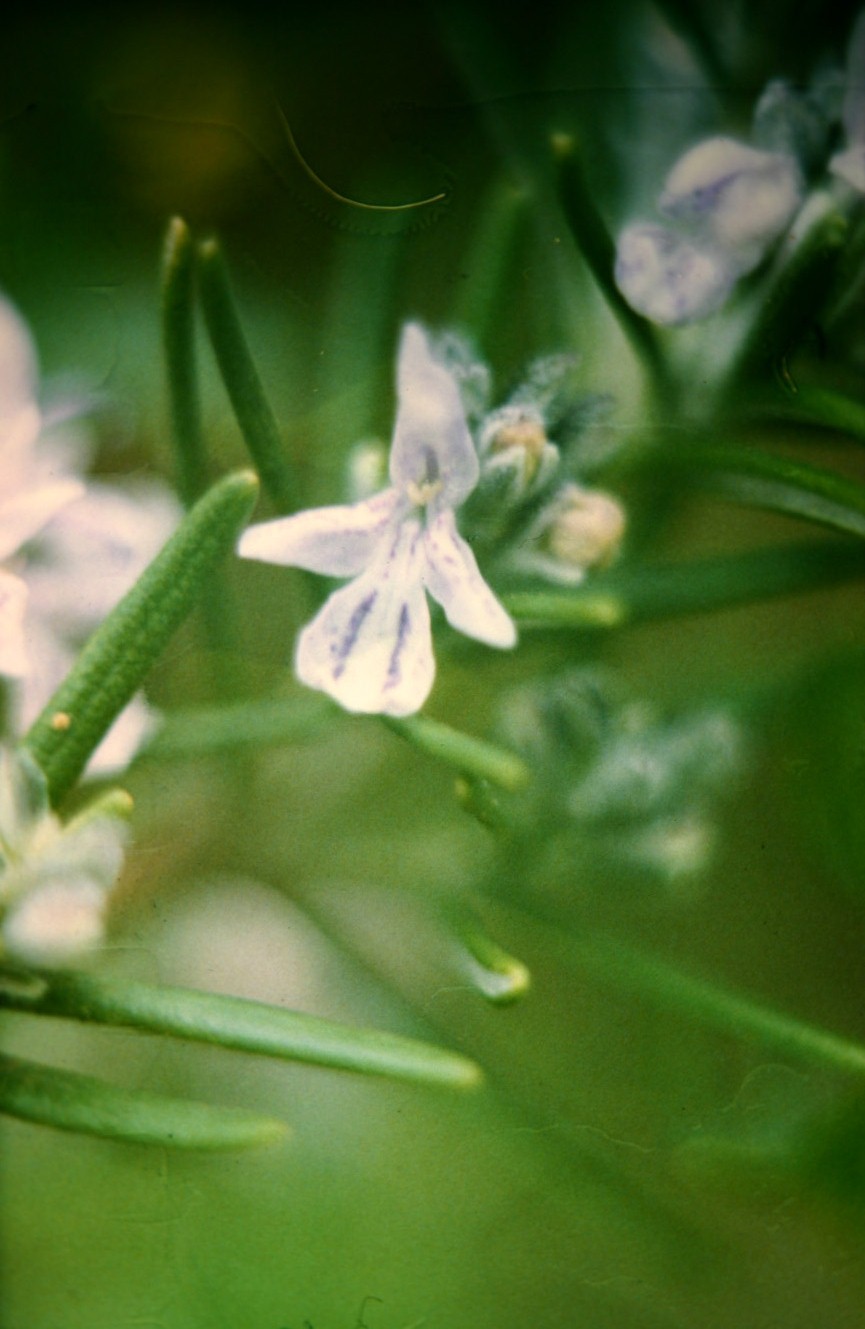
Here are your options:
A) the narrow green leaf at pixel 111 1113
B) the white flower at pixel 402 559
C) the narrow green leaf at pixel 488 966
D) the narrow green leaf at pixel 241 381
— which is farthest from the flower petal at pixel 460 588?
the narrow green leaf at pixel 111 1113

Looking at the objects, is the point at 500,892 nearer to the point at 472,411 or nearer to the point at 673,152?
the point at 472,411

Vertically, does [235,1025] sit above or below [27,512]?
below

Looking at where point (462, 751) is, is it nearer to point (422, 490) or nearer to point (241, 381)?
point (422, 490)

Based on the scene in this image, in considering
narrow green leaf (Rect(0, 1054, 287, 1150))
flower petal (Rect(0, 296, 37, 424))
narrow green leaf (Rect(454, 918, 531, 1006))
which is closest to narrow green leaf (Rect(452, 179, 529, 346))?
flower petal (Rect(0, 296, 37, 424))

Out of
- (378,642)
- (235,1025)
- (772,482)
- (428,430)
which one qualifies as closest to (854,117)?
(772,482)

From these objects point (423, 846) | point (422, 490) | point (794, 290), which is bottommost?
point (423, 846)

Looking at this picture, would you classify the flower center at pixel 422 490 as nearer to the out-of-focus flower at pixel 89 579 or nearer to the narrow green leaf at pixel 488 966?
the out-of-focus flower at pixel 89 579

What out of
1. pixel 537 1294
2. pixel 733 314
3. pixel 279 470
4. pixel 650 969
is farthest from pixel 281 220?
pixel 537 1294
